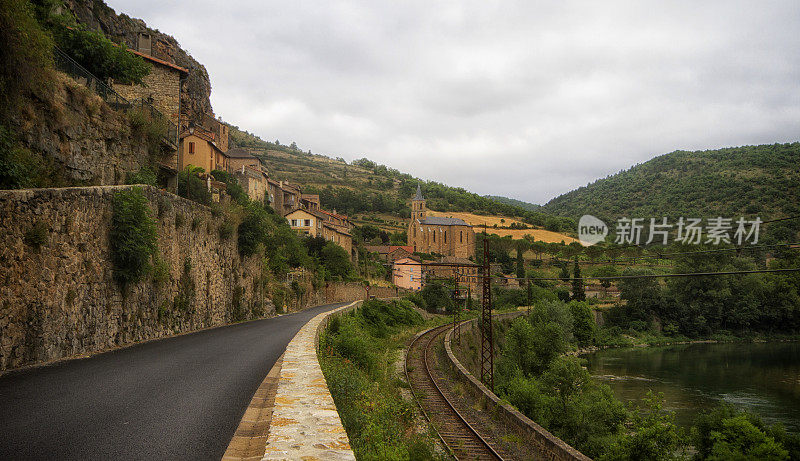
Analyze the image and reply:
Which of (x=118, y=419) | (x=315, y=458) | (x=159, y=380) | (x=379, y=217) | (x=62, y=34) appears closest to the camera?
(x=315, y=458)

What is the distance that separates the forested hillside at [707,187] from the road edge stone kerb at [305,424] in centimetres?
7379

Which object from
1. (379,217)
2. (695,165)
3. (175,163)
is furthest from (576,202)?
(175,163)

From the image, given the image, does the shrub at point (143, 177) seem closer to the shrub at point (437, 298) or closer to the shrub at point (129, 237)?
the shrub at point (129, 237)

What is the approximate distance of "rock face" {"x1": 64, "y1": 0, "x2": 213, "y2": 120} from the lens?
3672 centimetres

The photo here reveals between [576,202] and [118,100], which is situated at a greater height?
[576,202]

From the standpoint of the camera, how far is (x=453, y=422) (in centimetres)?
1627

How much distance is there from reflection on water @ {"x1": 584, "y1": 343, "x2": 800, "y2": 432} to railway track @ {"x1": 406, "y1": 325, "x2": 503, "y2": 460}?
1638cm

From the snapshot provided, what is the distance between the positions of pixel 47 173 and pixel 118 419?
913 centimetres

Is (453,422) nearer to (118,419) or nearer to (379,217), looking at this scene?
(118,419)

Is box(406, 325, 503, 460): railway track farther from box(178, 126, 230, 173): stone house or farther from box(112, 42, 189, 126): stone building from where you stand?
box(178, 126, 230, 173): stone house

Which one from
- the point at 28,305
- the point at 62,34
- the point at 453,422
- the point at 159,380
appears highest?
the point at 62,34

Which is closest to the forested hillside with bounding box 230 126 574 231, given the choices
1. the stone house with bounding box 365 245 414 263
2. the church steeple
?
the church steeple

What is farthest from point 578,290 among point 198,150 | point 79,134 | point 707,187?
point 79,134

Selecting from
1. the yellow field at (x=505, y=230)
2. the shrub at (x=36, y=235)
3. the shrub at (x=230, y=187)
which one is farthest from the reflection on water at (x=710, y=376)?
the yellow field at (x=505, y=230)
